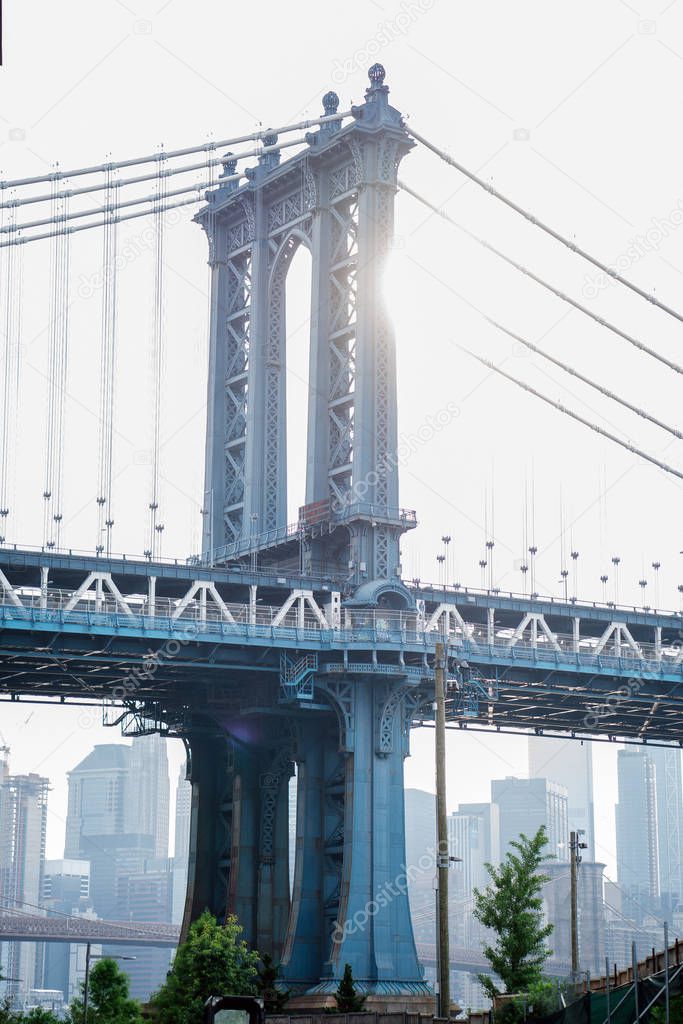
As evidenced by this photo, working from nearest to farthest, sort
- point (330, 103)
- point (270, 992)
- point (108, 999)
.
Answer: point (108, 999) → point (270, 992) → point (330, 103)

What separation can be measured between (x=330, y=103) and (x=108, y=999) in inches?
2004

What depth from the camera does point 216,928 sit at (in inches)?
2943

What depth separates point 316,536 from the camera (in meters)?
88.0

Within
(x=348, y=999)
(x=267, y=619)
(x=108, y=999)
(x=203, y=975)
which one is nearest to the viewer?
(x=348, y=999)

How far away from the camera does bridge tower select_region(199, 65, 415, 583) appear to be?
86.6 metres

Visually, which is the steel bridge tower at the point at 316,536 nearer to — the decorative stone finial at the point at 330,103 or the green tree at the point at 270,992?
the decorative stone finial at the point at 330,103

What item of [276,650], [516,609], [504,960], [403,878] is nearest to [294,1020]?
[504,960]

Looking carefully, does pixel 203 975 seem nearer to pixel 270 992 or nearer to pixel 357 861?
pixel 270 992

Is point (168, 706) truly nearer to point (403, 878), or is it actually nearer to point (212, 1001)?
point (403, 878)

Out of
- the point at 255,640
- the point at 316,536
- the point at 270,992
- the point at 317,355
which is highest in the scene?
the point at 317,355

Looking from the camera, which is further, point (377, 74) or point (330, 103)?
point (330, 103)

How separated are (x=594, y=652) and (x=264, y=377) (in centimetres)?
2504

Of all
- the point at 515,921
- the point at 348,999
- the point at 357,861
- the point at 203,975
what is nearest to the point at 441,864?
the point at 515,921

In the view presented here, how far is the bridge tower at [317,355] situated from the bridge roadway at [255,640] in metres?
3.80
